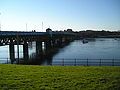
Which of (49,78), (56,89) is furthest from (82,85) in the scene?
(49,78)

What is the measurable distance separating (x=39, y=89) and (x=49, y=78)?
2.47 meters

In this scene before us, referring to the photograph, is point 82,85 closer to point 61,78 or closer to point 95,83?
point 95,83

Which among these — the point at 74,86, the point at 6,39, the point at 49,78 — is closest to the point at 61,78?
the point at 49,78

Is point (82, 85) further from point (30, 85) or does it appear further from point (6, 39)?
point (6, 39)

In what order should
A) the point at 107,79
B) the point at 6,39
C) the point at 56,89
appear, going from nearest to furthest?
the point at 56,89
the point at 107,79
the point at 6,39

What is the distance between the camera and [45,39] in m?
99.6

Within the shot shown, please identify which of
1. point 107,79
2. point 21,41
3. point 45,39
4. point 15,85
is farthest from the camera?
point 45,39

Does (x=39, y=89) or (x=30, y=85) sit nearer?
(x=39, y=89)

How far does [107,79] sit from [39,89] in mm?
3920

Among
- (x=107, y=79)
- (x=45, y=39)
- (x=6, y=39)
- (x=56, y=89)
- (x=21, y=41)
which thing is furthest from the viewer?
(x=45, y=39)

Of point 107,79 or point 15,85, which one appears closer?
point 15,85

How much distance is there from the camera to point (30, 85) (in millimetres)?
12094

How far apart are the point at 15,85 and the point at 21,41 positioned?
191 ft

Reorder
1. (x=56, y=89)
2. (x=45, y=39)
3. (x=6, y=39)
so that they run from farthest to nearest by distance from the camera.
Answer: (x=45, y=39) < (x=6, y=39) < (x=56, y=89)
